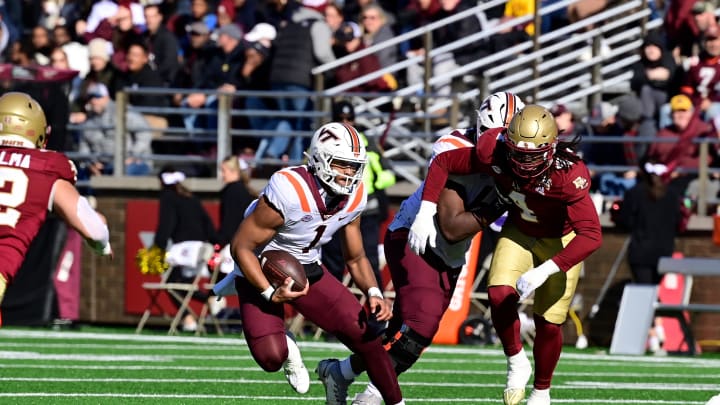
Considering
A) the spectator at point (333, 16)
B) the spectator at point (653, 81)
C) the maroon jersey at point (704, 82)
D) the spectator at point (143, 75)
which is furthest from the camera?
the spectator at point (143, 75)

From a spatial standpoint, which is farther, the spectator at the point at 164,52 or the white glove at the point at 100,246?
the spectator at the point at 164,52

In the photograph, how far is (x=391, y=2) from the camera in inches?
731

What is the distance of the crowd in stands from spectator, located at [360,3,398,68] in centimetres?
1

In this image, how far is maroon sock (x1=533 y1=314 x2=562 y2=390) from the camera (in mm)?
8453

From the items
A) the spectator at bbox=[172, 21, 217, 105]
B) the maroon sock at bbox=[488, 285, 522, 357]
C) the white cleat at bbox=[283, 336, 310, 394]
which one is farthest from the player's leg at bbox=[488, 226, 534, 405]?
the spectator at bbox=[172, 21, 217, 105]

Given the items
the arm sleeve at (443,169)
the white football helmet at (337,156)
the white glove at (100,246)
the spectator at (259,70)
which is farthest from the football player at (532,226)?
the spectator at (259,70)

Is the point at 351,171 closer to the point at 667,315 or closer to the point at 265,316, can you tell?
the point at 265,316

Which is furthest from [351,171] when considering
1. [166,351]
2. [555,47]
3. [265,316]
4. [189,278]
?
[555,47]

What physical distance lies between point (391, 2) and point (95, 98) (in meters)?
3.51

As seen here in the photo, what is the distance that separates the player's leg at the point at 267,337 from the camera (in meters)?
8.04

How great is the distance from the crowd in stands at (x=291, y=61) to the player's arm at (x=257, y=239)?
768 cm

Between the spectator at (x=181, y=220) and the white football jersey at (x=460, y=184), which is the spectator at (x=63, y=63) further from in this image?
the white football jersey at (x=460, y=184)

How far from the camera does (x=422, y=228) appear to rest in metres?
8.37

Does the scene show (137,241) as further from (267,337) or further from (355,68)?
(267,337)
